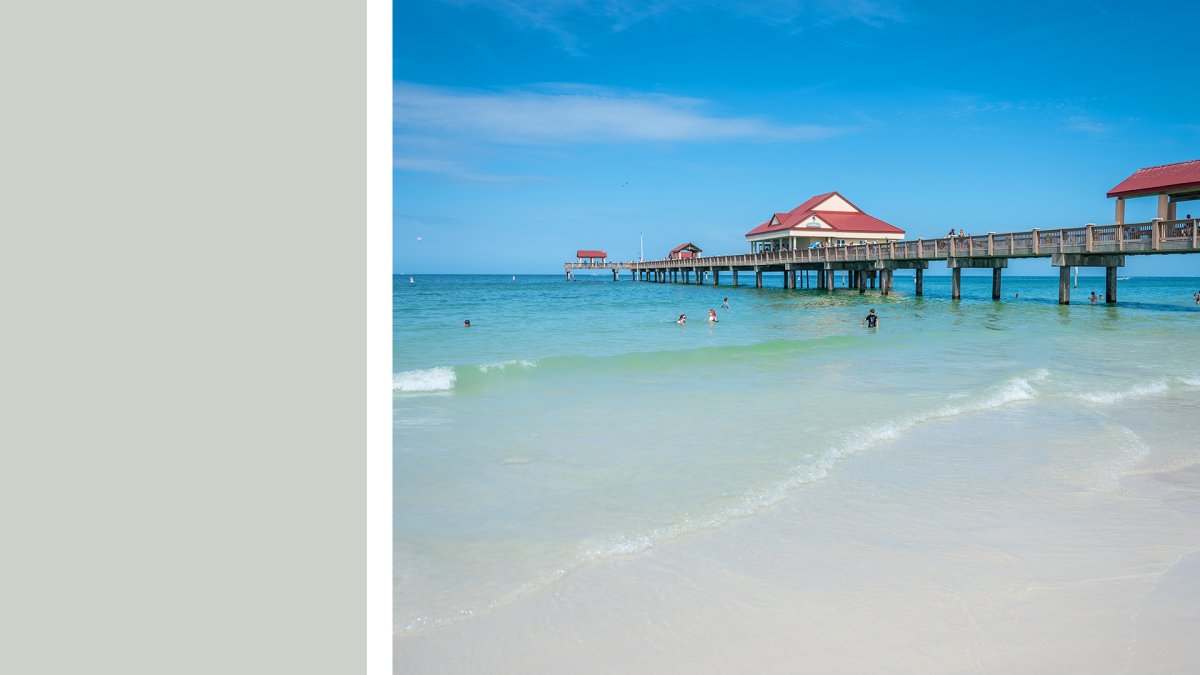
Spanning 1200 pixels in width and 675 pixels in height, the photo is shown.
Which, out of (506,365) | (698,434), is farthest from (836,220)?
(698,434)

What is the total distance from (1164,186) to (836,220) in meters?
27.3

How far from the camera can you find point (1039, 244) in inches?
993

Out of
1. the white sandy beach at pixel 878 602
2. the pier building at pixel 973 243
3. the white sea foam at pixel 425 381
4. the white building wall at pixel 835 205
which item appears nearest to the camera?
the white sandy beach at pixel 878 602

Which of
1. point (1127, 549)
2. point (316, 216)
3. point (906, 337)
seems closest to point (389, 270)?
point (316, 216)

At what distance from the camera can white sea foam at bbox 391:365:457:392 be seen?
1030cm

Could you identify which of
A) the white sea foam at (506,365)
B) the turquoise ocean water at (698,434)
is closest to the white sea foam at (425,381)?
the turquoise ocean water at (698,434)

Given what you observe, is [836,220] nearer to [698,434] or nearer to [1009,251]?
[1009,251]

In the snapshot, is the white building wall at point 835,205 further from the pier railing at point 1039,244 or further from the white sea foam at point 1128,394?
the white sea foam at point 1128,394

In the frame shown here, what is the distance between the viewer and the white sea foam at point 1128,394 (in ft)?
27.7

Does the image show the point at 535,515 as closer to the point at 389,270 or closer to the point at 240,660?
the point at 240,660

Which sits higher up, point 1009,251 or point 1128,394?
point 1009,251

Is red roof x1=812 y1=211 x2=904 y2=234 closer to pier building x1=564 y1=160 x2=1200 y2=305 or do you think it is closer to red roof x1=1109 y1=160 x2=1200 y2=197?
pier building x1=564 y1=160 x2=1200 y2=305

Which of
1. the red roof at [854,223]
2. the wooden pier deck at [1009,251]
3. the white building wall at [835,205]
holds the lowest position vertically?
the wooden pier deck at [1009,251]

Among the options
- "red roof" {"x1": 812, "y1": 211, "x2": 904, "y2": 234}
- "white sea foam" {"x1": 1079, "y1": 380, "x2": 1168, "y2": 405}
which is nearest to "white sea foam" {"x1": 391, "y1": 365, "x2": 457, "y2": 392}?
"white sea foam" {"x1": 1079, "y1": 380, "x2": 1168, "y2": 405}
